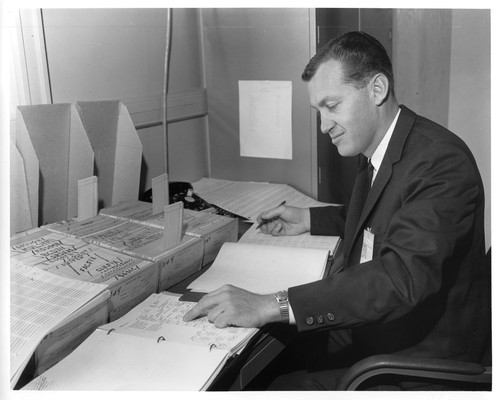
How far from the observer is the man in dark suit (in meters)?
0.91

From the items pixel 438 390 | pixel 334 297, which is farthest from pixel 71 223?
pixel 438 390

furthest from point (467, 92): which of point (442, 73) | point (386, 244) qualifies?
point (386, 244)

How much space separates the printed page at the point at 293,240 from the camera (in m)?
1.33

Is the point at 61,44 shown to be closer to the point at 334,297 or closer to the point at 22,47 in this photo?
the point at 22,47

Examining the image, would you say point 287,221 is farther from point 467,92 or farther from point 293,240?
point 467,92

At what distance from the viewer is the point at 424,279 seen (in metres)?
0.90

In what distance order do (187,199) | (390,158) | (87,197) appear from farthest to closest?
(187,199), (87,197), (390,158)

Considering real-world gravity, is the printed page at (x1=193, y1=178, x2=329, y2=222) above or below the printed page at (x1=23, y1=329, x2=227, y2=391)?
above

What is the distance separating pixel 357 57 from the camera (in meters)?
1.06

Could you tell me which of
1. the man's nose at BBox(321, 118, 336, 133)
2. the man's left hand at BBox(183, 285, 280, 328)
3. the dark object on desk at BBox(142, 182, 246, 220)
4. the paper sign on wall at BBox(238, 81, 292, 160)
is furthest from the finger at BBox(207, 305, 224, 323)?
the paper sign on wall at BBox(238, 81, 292, 160)

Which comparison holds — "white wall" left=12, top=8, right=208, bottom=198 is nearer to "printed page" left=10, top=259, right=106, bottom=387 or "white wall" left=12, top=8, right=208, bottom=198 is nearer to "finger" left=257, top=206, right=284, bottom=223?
"finger" left=257, top=206, right=284, bottom=223

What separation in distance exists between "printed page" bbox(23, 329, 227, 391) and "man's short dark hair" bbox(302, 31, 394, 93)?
0.64 metres

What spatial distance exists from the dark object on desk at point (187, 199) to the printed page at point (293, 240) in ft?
0.41

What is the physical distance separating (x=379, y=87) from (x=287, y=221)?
1.68 ft
